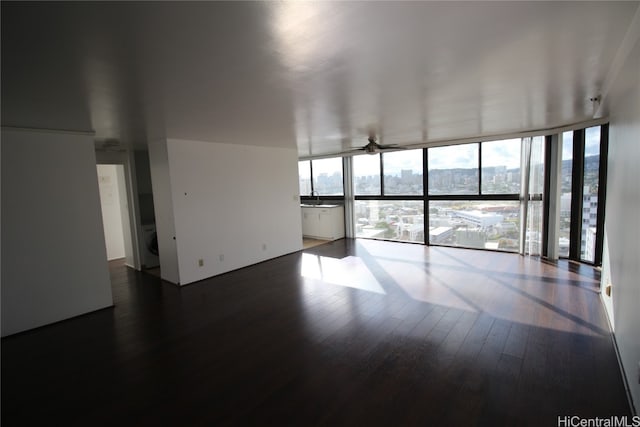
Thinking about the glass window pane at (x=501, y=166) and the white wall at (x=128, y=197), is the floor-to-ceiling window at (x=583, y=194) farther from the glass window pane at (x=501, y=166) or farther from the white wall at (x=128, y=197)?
the white wall at (x=128, y=197)

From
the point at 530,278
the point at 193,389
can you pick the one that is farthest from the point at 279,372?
the point at 530,278

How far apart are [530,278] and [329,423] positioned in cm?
394

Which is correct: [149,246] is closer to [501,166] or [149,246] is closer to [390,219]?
[390,219]

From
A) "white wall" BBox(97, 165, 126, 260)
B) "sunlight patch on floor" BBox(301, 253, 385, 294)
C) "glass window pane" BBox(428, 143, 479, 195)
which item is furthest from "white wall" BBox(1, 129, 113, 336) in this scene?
"glass window pane" BBox(428, 143, 479, 195)

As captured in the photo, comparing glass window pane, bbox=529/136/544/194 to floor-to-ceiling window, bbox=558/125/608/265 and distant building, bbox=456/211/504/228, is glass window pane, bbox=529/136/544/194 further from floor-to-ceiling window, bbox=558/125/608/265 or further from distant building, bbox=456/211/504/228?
distant building, bbox=456/211/504/228

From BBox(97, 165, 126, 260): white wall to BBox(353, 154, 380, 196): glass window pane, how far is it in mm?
5714

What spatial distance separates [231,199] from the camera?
5.50 metres

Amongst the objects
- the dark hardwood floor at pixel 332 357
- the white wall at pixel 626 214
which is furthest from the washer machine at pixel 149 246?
the white wall at pixel 626 214

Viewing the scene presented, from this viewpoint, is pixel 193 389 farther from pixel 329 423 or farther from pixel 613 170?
pixel 613 170

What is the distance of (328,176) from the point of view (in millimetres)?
8805

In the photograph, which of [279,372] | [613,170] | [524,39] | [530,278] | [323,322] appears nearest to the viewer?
[524,39]

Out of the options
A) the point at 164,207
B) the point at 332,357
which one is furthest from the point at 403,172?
the point at 332,357

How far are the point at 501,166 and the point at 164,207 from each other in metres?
6.21

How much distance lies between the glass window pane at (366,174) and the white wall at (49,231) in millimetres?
5720
